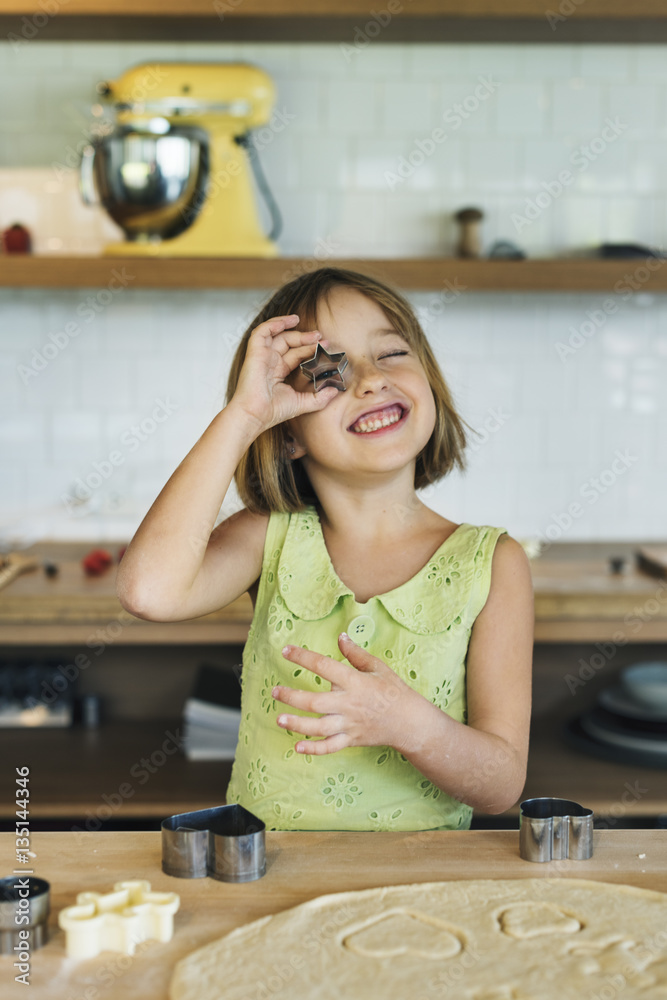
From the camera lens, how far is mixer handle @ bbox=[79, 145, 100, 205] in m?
2.42

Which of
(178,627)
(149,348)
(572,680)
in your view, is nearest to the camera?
(178,627)

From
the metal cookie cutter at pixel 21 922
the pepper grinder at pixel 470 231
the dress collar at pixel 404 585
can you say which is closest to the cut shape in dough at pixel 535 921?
the metal cookie cutter at pixel 21 922

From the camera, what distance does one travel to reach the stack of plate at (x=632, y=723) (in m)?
2.25

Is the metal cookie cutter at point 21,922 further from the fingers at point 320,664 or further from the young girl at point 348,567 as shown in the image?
the young girl at point 348,567

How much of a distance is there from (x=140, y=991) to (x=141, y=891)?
0.10 m

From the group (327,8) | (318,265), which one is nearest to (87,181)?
(318,265)

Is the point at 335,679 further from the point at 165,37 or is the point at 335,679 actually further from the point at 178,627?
the point at 165,37

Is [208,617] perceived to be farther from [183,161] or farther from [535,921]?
[535,921]

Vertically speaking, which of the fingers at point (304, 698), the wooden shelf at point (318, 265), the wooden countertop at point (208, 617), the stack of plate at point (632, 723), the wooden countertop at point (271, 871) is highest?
the wooden shelf at point (318, 265)

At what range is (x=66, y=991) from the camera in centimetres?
71

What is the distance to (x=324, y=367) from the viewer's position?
4.09 feet

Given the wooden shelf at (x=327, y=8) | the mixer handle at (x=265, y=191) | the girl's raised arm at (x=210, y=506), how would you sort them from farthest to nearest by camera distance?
the mixer handle at (x=265, y=191) → the wooden shelf at (x=327, y=8) → the girl's raised arm at (x=210, y=506)

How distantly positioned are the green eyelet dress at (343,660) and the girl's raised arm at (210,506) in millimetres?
83

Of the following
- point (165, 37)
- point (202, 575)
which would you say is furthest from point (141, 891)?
point (165, 37)
